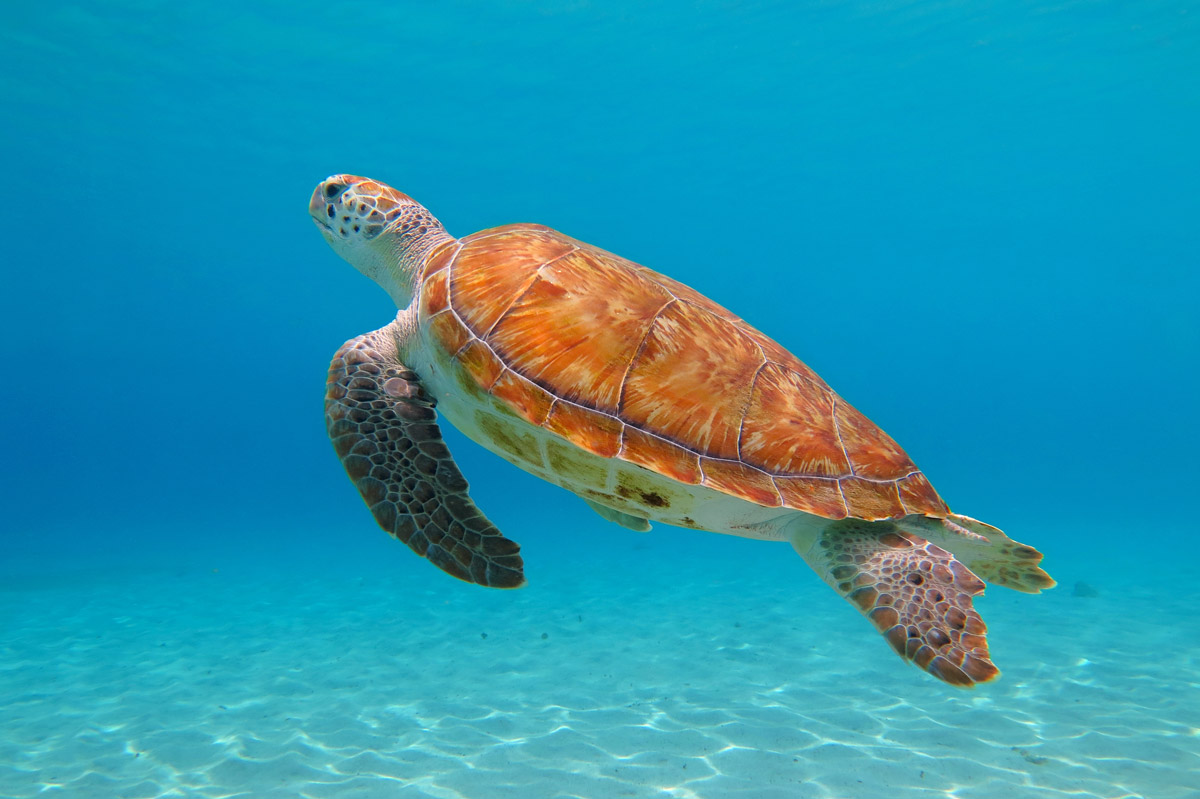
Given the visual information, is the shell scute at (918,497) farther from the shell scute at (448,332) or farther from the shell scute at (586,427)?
the shell scute at (448,332)

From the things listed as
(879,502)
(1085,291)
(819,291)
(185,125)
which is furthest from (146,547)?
(1085,291)

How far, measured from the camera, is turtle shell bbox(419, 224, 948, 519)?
124 inches

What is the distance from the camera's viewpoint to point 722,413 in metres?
3.29

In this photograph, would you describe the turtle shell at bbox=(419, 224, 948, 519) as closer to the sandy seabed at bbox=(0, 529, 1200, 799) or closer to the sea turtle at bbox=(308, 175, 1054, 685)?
the sea turtle at bbox=(308, 175, 1054, 685)

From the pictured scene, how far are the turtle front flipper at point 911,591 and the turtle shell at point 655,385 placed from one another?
7.9 inches

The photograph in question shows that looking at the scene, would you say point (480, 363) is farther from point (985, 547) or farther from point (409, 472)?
point (985, 547)

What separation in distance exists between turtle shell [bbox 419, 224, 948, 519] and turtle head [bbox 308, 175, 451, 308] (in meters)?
0.89

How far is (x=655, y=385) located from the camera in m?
3.30

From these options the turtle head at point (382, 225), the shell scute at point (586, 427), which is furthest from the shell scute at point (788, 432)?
the turtle head at point (382, 225)

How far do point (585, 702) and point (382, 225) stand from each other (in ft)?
16.9

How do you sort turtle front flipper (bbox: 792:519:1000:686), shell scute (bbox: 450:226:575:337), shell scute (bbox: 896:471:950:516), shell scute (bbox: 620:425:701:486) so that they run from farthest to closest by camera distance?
shell scute (bbox: 450:226:575:337), shell scute (bbox: 896:471:950:516), shell scute (bbox: 620:425:701:486), turtle front flipper (bbox: 792:519:1000:686)

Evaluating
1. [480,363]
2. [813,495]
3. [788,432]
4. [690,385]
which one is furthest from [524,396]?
[813,495]

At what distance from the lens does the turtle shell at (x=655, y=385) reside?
10.3ft

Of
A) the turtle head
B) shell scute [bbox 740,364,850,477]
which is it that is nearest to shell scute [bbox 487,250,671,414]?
shell scute [bbox 740,364,850,477]
